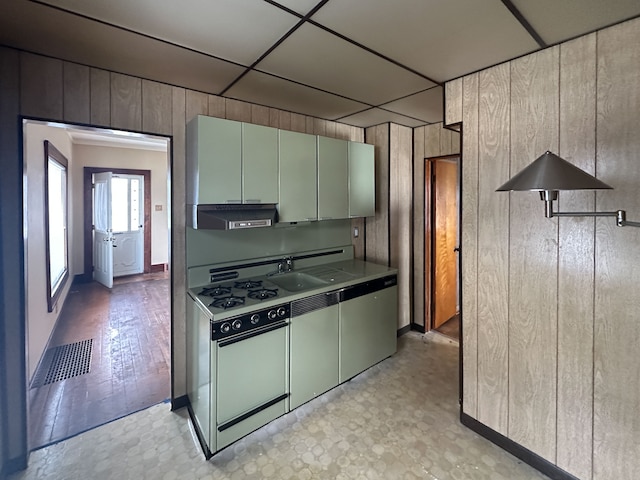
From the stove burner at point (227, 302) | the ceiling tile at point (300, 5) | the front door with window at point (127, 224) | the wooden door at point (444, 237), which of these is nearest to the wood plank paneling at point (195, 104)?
the ceiling tile at point (300, 5)

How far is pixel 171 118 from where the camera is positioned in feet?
7.82

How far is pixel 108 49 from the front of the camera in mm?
1824

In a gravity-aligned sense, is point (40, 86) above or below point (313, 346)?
above

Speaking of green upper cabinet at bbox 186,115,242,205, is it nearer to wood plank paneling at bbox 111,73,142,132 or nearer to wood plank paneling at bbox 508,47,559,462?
wood plank paneling at bbox 111,73,142,132

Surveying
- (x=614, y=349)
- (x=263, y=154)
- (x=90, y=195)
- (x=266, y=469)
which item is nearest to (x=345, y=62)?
(x=263, y=154)

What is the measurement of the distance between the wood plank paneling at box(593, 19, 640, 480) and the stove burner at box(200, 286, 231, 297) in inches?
A: 93.0

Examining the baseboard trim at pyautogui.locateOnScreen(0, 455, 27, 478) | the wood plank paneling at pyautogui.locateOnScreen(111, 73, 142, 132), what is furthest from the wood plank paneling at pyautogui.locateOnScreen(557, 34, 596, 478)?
the baseboard trim at pyautogui.locateOnScreen(0, 455, 27, 478)

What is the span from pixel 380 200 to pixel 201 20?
2.58 meters

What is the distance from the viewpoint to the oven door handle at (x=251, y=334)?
6.48 ft

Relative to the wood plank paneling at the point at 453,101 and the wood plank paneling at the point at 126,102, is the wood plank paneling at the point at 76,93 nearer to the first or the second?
the wood plank paneling at the point at 126,102

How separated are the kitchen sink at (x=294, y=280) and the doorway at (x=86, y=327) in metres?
0.96

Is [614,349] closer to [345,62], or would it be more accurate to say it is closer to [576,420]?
[576,420]

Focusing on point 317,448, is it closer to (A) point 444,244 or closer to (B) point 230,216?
(B) point 230,216

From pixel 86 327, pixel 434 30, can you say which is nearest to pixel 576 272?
pixel 434 30
